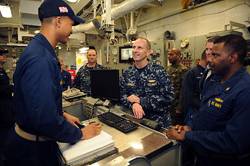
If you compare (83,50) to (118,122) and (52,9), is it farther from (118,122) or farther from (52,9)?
(52,9)

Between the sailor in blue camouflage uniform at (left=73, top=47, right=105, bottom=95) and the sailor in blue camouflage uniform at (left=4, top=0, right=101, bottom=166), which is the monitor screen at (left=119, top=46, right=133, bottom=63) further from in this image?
the sailor in blue camouflage uniform at (left=4, top=0, right=101, bottom=166)

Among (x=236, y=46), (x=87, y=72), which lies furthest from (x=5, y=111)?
(x=236, y=46)

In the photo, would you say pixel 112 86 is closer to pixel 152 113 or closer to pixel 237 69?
pixel 152 113

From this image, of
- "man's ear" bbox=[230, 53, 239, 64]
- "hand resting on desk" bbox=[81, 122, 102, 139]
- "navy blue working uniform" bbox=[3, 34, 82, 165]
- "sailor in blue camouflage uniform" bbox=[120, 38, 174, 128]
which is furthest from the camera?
"sailor in blue camouflage uniform" bbox=[120, 38, 174, 128]

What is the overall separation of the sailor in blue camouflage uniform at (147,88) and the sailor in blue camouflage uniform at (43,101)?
29.0 inches

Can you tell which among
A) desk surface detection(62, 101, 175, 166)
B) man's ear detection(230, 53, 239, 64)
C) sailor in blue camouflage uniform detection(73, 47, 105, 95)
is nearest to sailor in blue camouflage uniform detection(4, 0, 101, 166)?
desk surface detection(62, 101, 175, 166)

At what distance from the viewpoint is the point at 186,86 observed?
2607 millimetres

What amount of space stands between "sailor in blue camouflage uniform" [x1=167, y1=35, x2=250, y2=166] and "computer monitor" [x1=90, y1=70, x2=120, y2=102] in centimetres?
78

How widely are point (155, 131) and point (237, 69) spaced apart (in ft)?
2.38

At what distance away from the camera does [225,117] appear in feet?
4.03

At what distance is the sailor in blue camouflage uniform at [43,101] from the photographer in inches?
39.0

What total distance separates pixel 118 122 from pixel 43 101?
74cm

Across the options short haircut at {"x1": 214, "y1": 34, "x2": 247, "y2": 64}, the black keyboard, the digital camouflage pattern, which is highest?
short haircut at {"x1": 214, "y1": 34, "x2": 247, "y2": 64}

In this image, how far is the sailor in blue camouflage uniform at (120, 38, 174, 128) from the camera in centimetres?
187
